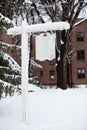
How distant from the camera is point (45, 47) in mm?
9289

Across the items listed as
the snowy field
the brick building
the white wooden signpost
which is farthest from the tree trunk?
the brick building

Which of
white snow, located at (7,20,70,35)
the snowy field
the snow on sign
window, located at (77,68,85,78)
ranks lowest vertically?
window, located at (77,68,85,78)

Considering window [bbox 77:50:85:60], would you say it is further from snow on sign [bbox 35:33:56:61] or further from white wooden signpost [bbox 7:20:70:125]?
snow on sign [bbox 35:33:56:61]

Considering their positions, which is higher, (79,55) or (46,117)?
(79,55)

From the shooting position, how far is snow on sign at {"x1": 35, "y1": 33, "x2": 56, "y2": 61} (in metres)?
9.16

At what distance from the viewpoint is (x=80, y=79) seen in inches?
2318

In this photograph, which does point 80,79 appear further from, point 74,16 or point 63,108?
point 63,108

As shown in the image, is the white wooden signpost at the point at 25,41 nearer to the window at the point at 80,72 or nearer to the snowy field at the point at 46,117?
the snowy field at the point at 46,117

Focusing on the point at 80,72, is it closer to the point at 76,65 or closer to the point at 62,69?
the point at 76,65

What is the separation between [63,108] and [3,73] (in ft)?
7.34

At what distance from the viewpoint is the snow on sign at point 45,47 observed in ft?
30.1

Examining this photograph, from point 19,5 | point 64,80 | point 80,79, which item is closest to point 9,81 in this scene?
point 19,5

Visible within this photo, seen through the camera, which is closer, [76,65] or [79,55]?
[76,65]

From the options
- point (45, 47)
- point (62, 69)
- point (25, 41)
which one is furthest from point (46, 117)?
point (62, 69)
